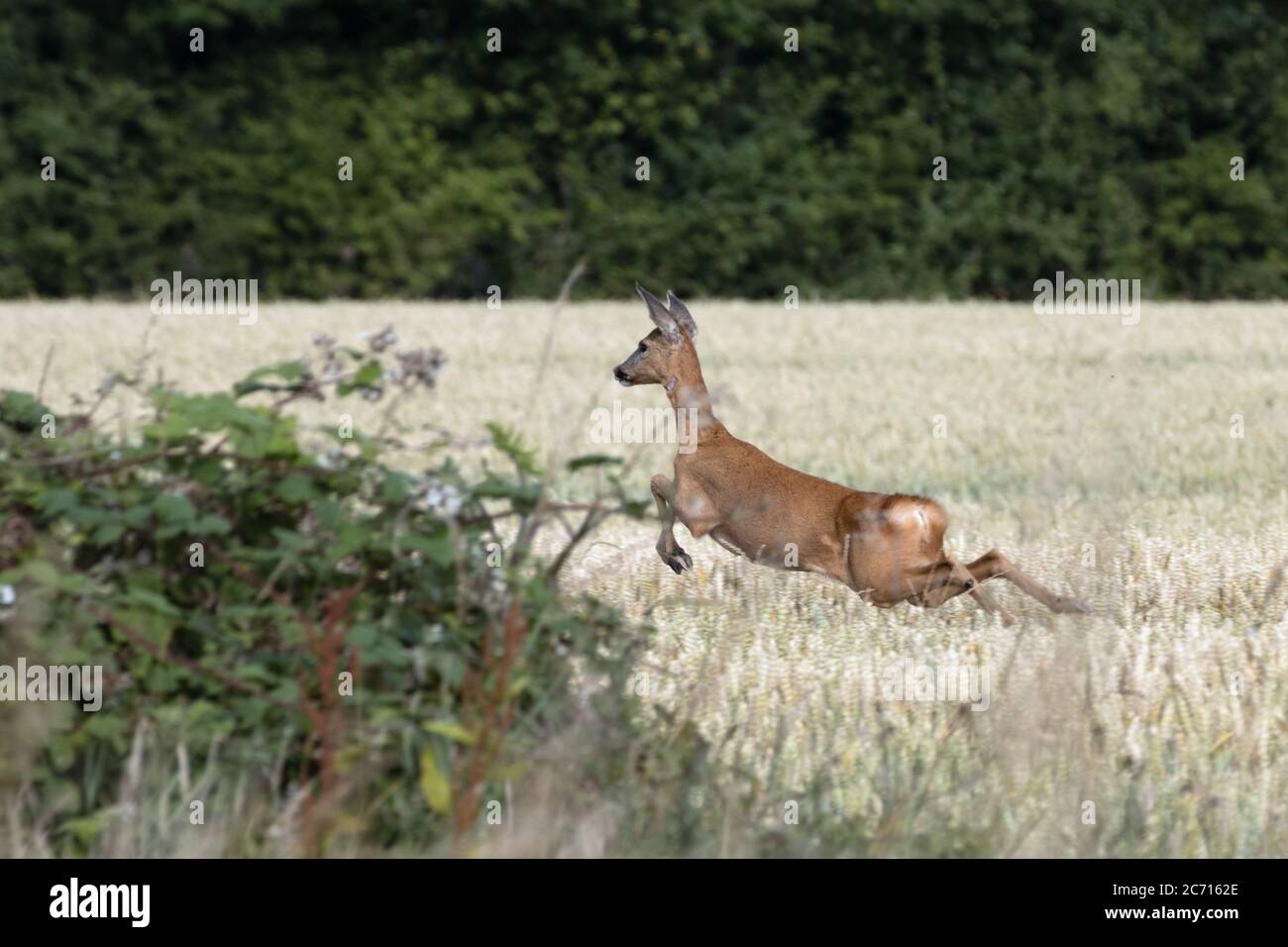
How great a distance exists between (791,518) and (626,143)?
20353 millimetres

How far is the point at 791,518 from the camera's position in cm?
532

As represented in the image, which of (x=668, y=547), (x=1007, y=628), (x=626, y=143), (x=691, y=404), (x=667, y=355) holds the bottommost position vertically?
(x=1007, y=628)

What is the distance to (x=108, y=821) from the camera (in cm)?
324

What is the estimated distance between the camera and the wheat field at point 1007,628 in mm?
3479

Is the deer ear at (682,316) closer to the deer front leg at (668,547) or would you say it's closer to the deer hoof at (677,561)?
the deer front leg at (668,547)

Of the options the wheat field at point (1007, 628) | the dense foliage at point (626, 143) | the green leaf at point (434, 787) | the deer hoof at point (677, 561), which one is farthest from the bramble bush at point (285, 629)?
the dense foliage at point (626, 143)

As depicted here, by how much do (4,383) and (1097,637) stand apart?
32.9ft

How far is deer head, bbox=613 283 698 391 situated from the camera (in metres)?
5.51

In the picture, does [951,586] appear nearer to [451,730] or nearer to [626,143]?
[451,730]

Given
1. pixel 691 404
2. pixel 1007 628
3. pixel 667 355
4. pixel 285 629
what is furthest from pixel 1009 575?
pixel 285 629

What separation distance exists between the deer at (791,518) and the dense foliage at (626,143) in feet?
62.2

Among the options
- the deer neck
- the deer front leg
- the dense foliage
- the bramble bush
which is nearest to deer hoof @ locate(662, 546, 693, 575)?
the deer front leg

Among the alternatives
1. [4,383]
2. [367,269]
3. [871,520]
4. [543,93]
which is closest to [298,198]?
[367,269]
